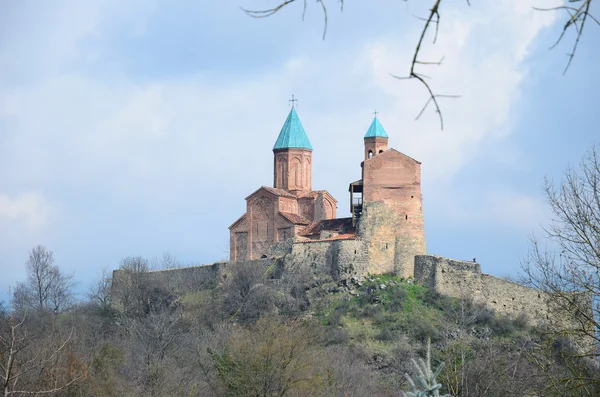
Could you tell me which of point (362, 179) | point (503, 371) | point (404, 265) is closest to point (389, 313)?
point (404, 265)

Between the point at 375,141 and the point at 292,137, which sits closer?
the point at 375,141

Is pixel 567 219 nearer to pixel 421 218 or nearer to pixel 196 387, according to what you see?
pixel 196 387

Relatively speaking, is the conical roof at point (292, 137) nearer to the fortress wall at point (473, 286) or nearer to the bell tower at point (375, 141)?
the bell tower at point (375, 141)

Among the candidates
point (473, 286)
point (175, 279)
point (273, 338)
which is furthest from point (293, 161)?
point (273, 338)

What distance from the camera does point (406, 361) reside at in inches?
1304

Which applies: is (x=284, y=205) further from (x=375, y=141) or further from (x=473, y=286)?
(x=473, y=286)

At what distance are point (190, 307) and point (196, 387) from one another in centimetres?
1567

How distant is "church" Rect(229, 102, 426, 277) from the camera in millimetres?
36781

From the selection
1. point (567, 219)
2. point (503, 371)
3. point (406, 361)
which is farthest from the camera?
point (406, 361)

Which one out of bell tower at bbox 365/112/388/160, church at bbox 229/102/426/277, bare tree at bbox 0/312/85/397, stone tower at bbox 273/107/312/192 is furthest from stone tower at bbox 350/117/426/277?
bare tree at bbox 0/312/85/397

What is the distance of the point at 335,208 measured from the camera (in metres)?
41.7

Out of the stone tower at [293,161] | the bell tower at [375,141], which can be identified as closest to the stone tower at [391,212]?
the bell tower at [375,141]

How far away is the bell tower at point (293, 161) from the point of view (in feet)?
135

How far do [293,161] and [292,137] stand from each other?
0.90m
